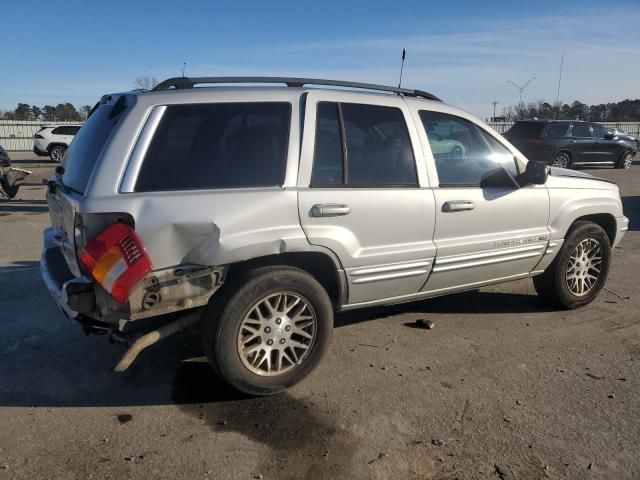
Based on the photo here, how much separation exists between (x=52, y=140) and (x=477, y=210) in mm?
23073

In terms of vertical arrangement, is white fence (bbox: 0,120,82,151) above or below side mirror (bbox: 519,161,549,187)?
below

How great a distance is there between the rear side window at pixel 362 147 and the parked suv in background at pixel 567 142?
14.1 m

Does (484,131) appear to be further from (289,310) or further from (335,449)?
(335,449)

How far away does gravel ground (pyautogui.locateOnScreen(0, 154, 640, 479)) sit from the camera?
2.87 metres

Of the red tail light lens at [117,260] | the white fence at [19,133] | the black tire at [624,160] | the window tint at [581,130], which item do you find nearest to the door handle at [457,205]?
the red tail light lens at [117,260]

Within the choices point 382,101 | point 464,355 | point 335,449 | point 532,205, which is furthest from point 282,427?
point 532,205

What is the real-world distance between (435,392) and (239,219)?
65.7 inches

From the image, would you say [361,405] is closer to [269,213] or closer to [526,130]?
[269,213]

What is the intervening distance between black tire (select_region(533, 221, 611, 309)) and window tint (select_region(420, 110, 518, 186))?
37.4 inches

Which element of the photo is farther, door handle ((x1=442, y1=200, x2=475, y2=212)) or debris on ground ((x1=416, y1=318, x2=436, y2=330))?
debris on ground ((x1=416, y1=318, x2=436, y2=330))

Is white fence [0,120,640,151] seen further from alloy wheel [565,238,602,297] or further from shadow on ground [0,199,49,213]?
alloy wheel [565,238,602,297]

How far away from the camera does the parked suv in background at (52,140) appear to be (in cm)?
2336

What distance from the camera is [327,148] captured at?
373cm

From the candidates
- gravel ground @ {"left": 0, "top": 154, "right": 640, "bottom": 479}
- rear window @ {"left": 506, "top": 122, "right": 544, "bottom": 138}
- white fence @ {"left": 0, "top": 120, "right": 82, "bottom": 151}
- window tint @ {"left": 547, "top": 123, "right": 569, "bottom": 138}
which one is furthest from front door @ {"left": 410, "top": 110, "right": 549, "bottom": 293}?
white fence @ {"left": 0, "top": 120, "right": 82, "bottom": 151}
